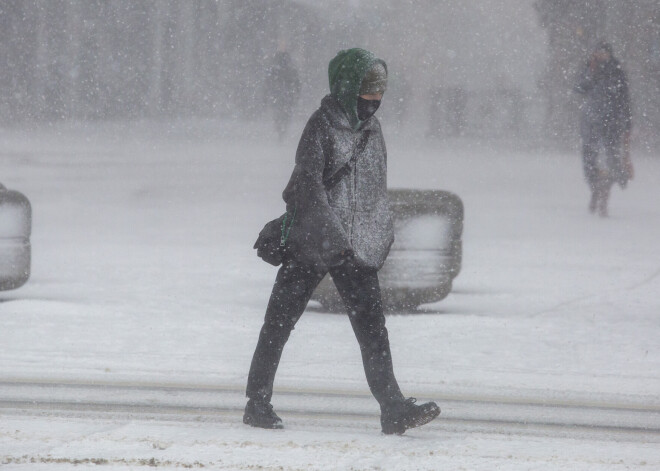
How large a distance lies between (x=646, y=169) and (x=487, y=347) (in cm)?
377

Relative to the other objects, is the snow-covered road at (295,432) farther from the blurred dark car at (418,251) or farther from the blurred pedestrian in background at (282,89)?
the blurred pedestrian in background at (282,89)

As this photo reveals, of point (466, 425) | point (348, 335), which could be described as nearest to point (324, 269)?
point (466, 425)

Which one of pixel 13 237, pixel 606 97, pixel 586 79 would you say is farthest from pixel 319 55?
pixel 13 237

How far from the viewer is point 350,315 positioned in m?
4.63

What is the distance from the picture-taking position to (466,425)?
5016 mm

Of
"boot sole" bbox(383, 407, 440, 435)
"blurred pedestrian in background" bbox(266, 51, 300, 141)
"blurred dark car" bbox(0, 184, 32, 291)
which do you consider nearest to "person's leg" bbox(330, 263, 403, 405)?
"boot sole" bbox(383, 407, 440, 435)

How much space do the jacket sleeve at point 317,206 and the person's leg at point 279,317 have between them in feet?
0.54

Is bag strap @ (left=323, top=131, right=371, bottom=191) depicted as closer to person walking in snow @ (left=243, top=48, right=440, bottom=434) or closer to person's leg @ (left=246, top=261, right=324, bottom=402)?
person walking in snow @ (left=243, top=48, right=440, bottom=434)

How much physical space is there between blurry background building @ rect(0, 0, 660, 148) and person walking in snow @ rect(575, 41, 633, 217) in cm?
12

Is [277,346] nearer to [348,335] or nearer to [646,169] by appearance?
[348,335]

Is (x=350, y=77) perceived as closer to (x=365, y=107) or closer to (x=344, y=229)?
(x=365, y=107)

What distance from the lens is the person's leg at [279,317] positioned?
4.60 meters

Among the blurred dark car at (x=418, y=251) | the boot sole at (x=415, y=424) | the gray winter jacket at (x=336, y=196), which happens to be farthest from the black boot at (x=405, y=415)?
the blurred dark car at (x=418, y=251)

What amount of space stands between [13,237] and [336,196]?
178 inches
